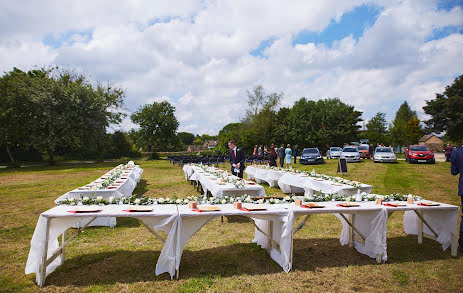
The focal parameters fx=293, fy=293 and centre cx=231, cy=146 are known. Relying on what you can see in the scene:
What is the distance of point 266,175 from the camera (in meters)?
12.4

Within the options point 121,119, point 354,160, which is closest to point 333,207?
point 354,160

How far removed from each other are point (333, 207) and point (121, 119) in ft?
100

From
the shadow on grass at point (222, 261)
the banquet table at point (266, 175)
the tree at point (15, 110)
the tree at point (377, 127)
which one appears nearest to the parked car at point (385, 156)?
the banquet table at point (266, 175)

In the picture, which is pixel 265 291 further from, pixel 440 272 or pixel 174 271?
pixel 440 272

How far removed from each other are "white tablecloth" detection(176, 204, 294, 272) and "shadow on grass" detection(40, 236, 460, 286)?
238 millimetres

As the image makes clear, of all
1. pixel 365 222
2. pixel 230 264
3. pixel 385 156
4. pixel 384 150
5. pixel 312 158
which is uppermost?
pixel 384 150

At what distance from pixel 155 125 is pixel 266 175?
32215 millimetres

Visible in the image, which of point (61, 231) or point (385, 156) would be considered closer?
point (61, 231)

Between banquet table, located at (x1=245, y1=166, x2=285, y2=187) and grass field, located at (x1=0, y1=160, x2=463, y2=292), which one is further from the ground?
banquet table, located at (x1=245, y1=166, x2=285, y2=187)

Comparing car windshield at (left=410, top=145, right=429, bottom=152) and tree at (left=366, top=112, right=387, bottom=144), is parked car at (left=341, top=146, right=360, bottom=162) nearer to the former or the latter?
car windshield at (left=410, top=145, right=429, bottom=152)

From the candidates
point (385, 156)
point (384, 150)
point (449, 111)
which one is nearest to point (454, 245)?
point (385, 156)

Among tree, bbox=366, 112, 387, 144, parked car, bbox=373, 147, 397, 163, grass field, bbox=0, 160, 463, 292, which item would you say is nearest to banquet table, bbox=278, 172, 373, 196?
grass field, bbox=0, 160, 463, 292

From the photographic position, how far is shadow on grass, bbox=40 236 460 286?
4121 mm

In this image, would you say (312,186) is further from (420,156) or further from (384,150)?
(384,150)
